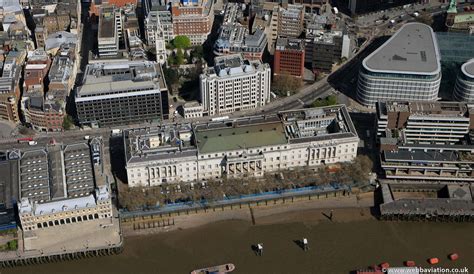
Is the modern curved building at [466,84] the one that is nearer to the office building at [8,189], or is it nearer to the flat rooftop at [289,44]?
the flat rooftop at [289,44]

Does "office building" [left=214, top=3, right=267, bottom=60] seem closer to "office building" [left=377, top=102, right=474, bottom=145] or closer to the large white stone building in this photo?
the large white stone building

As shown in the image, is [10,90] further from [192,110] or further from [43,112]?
[192,110]

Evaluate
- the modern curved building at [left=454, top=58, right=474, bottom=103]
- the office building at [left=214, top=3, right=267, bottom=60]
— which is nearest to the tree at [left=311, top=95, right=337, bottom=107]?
the office building at [left=214, top=3, right=267, bottom=60]

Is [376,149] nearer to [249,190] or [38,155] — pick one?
[249,190]

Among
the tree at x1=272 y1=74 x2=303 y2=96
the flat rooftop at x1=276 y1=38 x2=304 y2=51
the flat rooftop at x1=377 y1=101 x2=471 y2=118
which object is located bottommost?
the tree at x1=272 y1=74 x2=303 y2=96

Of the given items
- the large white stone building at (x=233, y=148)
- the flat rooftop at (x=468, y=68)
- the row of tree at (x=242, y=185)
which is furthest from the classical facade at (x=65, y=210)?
the flat rooftop at (x=468, y=68)
